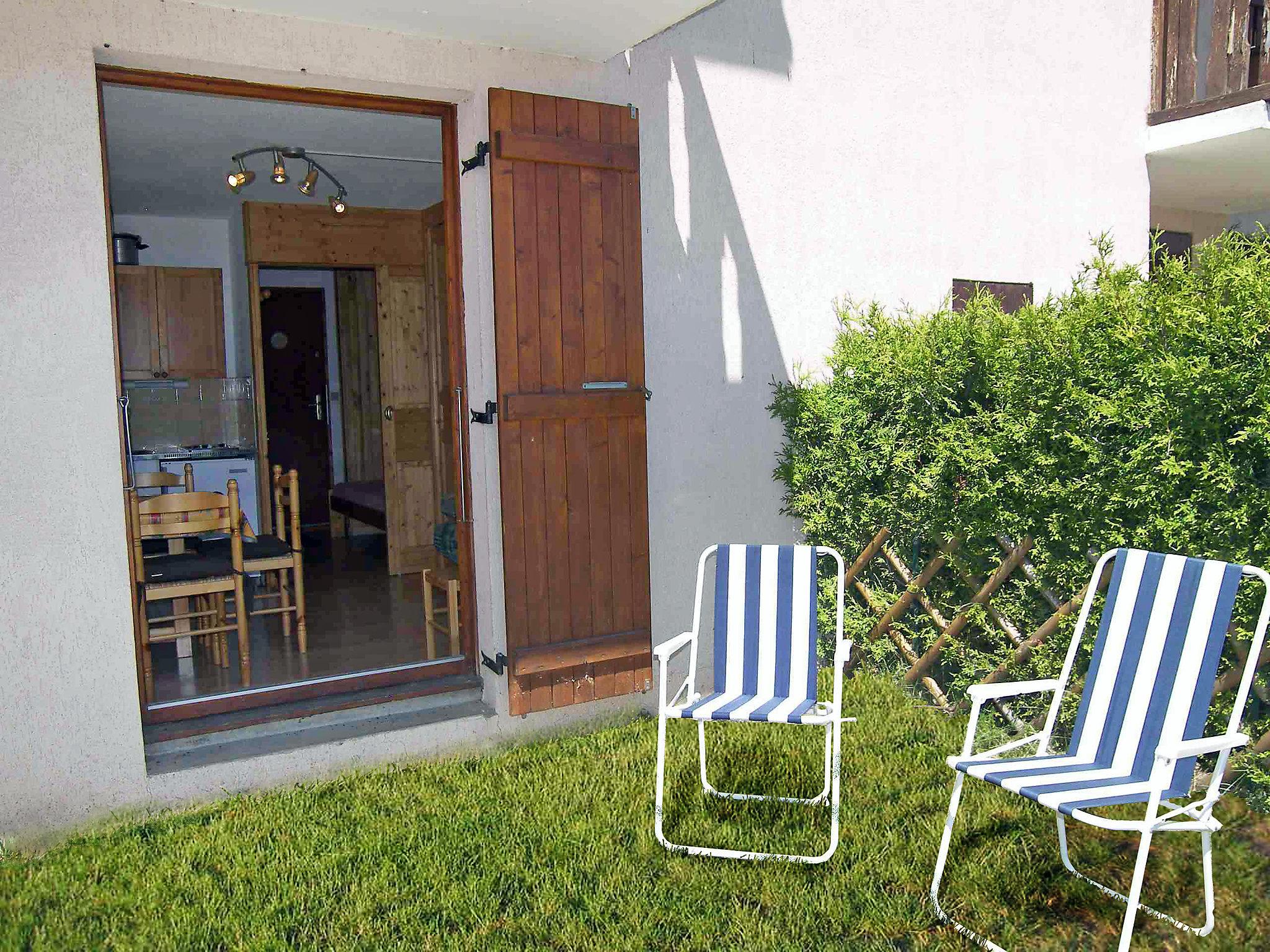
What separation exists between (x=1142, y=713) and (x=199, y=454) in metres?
6.80

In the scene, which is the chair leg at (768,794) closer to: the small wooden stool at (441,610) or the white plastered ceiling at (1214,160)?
the small wooden stool at (441,610)

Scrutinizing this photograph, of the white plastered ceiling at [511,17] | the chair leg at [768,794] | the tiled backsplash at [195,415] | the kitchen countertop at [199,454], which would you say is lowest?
the chair leg at [768,794]

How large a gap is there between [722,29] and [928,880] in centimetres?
359

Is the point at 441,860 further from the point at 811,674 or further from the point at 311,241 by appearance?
the point at 311,241

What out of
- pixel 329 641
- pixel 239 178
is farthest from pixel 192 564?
pixel 239 178

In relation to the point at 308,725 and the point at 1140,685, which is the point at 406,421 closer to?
the point at 308,725

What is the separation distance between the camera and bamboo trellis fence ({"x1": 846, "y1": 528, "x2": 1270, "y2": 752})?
142 inches

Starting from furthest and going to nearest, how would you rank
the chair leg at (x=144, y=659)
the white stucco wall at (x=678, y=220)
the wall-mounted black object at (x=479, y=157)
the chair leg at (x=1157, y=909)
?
the wall-mounted black object at (x=479, y=157) < the chair leg at (x=144, y=659) < the white stucco wall at (x=678, y=220) < the chair leg at (x=1157, y=909)

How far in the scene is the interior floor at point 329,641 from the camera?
4.73m

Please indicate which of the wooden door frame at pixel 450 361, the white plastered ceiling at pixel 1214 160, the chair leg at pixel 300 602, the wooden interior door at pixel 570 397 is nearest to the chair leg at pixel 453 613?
the wooden door frame at pixel 450 361

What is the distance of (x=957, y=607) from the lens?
4.20 metres

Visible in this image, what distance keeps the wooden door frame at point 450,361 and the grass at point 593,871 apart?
56cm

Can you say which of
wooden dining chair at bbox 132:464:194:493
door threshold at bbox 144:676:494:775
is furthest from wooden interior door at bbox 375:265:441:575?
door threshold at bbox 144:676:494:775

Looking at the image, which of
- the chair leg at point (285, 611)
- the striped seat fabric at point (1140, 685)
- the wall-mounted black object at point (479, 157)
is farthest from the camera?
the chair leg at point (285, 611)
